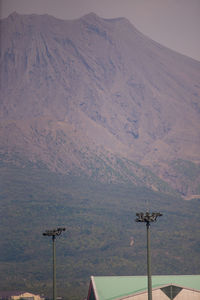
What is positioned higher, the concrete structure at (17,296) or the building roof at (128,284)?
the concrete structure at (17,296)

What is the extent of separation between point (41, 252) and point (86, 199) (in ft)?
62.6

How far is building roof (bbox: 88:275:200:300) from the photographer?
100625 millimetres

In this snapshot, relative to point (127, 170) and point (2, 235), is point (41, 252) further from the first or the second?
point (127, 170)

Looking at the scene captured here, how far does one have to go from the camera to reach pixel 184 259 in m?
174

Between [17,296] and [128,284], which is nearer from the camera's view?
[128,284]

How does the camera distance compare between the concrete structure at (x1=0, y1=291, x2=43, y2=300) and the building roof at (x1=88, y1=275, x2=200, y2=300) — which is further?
the concrete structure at (x1=0, y1=291, x2=43, y2=300)

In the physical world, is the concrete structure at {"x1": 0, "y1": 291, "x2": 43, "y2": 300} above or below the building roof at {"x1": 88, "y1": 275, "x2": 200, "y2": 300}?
above

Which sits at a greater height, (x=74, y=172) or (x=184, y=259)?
(x=74, y=172)

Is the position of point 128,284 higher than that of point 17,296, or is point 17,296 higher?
point 17,296

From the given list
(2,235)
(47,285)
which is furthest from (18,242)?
(47,285)

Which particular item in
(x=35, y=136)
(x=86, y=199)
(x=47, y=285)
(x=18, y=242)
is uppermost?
(x=35, y=136)

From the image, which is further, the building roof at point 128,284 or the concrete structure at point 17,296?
the concrete structure at point 17,296

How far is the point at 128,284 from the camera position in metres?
106

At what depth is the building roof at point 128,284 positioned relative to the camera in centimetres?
10062
